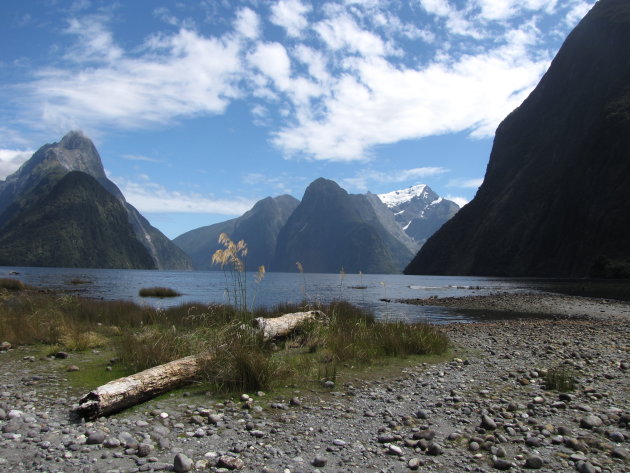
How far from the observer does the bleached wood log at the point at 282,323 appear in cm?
1104

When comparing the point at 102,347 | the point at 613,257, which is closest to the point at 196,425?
the point at 102,347

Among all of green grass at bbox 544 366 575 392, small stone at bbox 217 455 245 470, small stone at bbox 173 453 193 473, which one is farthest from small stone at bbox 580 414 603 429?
small stone at bbox 173 453 193 473

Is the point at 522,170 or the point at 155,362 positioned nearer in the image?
the point at 155,362

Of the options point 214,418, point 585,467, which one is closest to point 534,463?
point 585,467

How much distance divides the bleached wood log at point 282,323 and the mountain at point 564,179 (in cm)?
7925

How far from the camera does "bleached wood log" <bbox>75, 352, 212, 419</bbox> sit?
643 cm

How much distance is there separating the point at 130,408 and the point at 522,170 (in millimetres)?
150218

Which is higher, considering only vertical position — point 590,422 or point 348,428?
point 590,422

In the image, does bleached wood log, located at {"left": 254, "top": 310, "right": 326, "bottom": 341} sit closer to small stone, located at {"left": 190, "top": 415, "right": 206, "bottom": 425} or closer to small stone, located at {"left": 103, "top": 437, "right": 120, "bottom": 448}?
small stone, located at {"left": 190, "top": 415, "right": 206, "bottom": 425}

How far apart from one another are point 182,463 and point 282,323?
24.8ft

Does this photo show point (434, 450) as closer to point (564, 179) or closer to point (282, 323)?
point (282, 323)

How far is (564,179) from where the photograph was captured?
357 ft

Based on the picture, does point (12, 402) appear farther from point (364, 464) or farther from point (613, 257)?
point (613, 257)

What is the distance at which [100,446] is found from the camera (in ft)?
18.1
